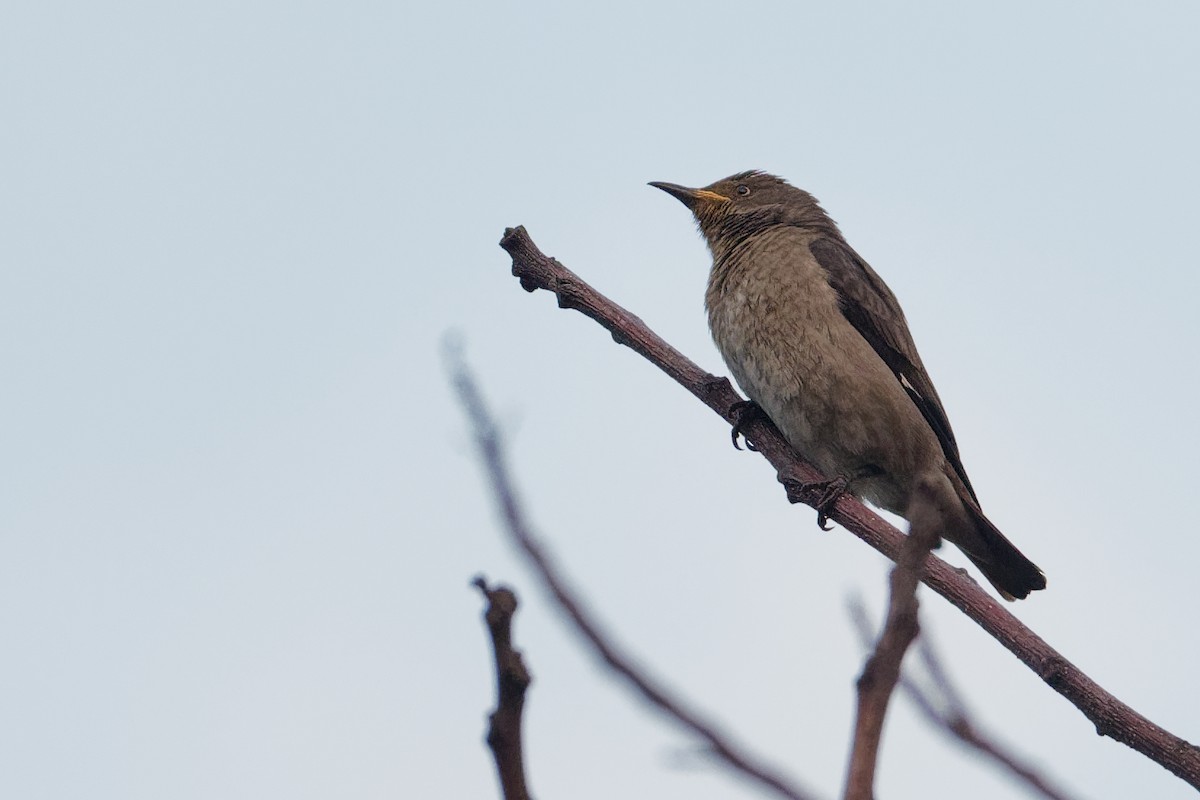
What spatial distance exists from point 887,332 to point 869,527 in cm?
194

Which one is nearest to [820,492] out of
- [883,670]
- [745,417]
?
[745,417]

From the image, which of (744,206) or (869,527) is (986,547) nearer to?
(869,527)

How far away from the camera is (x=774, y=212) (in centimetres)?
787

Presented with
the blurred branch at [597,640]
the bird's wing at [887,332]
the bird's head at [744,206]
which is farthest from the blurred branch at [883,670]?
the bird's head at [744,206]

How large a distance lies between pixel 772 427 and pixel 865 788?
5.43 m

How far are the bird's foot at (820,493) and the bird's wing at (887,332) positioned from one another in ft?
3.49

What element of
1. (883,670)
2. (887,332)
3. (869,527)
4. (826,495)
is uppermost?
(887,332)

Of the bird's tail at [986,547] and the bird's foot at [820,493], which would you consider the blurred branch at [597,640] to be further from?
the bird's tail at [986,547]

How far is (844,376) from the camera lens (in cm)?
643

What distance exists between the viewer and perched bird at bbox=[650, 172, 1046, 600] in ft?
21.0

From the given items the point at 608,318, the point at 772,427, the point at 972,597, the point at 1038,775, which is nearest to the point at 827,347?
the point at 772,427

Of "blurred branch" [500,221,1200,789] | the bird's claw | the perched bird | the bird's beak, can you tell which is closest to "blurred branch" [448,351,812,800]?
"blurred branch" [500,221,1200,789]

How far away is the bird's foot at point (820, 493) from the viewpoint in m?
5.62

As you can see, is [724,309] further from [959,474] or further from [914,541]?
[914,541]
